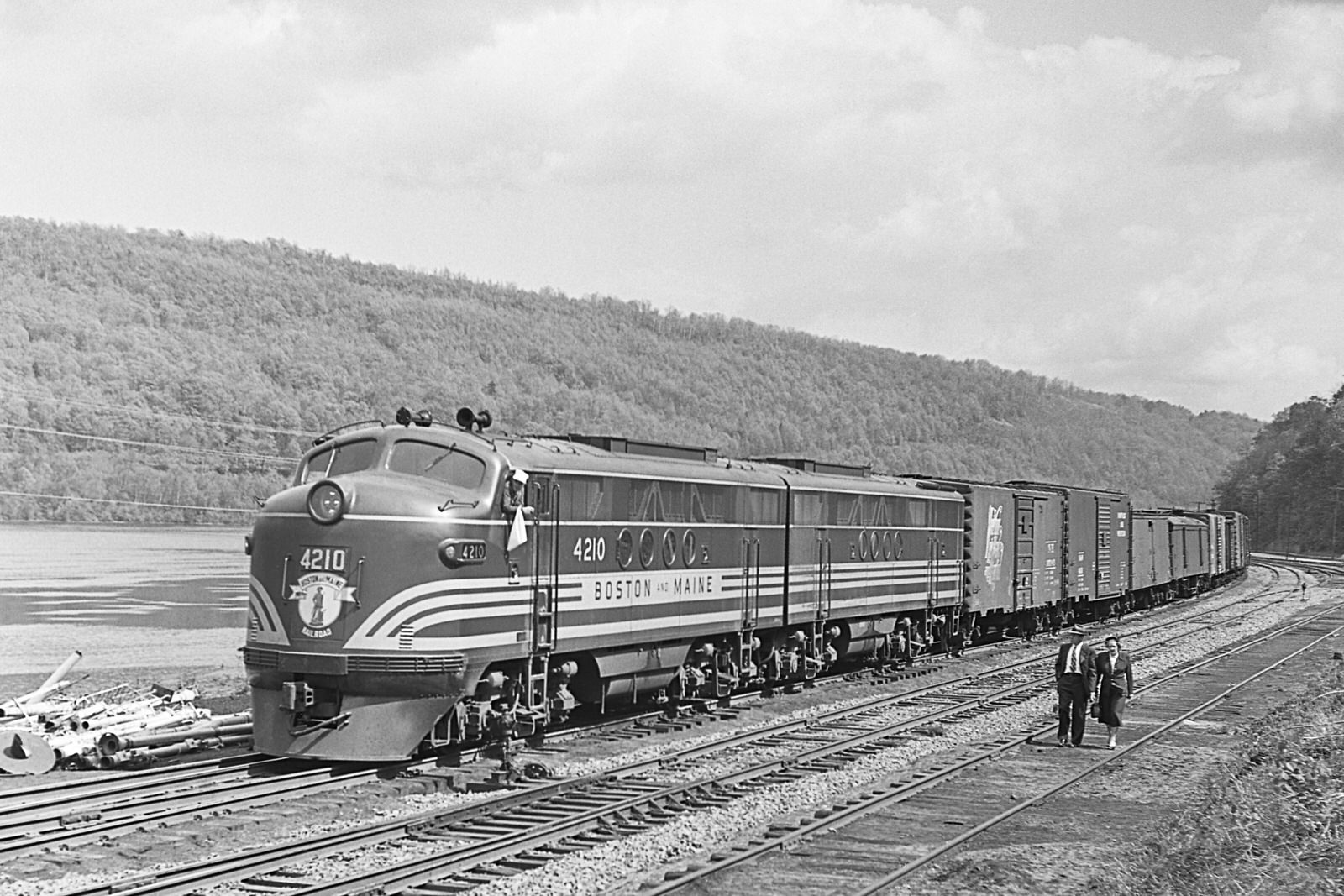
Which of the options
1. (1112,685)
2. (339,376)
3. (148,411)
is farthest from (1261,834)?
(339,376)

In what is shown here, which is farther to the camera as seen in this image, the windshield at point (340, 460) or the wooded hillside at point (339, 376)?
the wooded hillside at point (339, 376)

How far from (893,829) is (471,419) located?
7.07m

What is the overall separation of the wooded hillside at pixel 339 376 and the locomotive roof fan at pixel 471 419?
49396 mm

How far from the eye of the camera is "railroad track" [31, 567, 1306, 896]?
1142 centimetres

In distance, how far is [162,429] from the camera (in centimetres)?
6900

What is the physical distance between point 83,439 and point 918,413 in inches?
4494

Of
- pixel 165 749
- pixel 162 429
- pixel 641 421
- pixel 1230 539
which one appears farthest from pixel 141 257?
pixel 165 749

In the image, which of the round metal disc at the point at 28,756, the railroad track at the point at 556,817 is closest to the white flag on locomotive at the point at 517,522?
the railroad track at the point at 556,817

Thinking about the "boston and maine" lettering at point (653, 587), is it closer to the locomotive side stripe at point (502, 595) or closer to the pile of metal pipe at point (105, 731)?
the locomotive side stripe at point (502, 595)

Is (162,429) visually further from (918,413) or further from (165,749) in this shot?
(918,413)

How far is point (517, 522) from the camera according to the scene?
651 inches

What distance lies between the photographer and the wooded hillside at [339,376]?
2618 inches

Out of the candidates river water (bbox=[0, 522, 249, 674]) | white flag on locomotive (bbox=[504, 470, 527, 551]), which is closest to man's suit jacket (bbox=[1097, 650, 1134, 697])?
white flag on locomotive (bbox=[504, 470, 527, 551])

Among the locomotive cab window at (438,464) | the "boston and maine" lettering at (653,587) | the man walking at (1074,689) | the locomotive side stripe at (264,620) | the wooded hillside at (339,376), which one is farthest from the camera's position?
the wooded hillside at (339,376)
